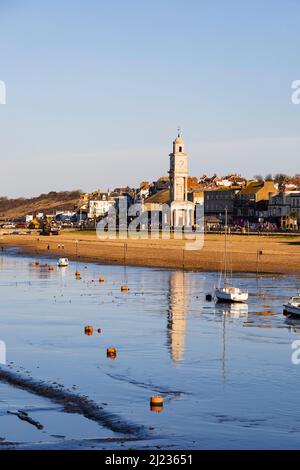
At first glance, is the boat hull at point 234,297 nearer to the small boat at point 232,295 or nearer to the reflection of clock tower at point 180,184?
the small boat at point 232,295

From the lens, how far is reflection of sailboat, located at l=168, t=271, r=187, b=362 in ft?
124

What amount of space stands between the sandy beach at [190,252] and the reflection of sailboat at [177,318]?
15.5 metres

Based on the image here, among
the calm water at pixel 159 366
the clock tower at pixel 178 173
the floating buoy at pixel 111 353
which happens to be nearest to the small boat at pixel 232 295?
the calm water at pixel 159 366

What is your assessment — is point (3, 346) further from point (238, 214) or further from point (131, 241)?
point (238, 214)

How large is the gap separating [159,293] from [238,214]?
443ft

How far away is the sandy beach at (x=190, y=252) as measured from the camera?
88062mm

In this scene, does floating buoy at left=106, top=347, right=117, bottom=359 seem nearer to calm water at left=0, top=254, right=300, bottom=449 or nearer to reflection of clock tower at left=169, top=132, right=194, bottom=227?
calm water at left=0, top=254, right=300, bottom=449

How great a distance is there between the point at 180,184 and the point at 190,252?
77.6 meters

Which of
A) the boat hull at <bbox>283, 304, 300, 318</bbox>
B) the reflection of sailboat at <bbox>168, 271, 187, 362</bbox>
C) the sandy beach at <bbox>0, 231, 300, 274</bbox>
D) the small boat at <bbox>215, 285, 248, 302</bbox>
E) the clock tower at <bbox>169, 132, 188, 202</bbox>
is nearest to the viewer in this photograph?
the reflection of sailboat at <bbox>168, 271, 187, 362</bbox>

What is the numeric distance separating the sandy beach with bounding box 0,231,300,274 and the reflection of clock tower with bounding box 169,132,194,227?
126 feet

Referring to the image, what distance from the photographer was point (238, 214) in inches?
7712

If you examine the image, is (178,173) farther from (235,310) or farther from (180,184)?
(235,310)

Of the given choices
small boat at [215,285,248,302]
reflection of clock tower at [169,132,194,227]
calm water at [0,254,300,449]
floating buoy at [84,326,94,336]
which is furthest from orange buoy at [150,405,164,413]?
reflection of clock tower at [169,132,194,227]

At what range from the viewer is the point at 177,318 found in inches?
1880
